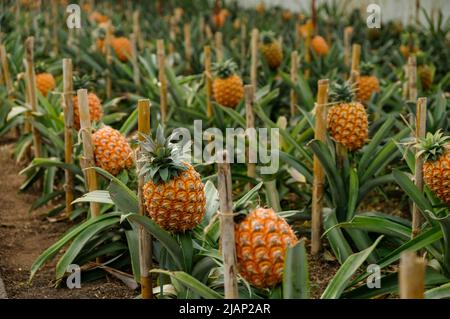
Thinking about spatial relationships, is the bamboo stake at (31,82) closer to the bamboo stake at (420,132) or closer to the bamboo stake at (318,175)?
the bamboo stake at (318,175)

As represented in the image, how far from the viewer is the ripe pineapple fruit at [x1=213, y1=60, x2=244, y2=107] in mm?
3020

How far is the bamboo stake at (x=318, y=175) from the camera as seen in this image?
2170mm

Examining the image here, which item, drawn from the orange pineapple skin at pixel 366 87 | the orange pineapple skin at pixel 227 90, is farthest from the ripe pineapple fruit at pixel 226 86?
the orange pineapple skin at pixel 366 87

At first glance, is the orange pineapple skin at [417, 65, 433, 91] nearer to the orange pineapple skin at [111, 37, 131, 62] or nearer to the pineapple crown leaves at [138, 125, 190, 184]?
the orange pineapple skin at [111, 37, 131, 62]

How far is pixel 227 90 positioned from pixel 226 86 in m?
0.02

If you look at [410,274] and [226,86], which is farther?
[226,86]

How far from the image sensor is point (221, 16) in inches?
233

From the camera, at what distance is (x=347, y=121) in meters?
2.27

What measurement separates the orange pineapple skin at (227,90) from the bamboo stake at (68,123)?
807 mm

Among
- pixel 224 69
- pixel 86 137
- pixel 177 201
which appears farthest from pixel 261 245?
pixel 224 69

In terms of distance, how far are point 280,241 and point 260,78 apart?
235 centimetres

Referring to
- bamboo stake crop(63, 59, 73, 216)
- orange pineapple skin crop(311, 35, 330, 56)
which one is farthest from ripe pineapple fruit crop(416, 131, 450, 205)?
orange pineapple skin crop(311, 35, 330, 56)

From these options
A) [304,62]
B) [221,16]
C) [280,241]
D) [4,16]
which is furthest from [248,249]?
[221,16]

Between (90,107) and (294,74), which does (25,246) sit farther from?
(294,74)
